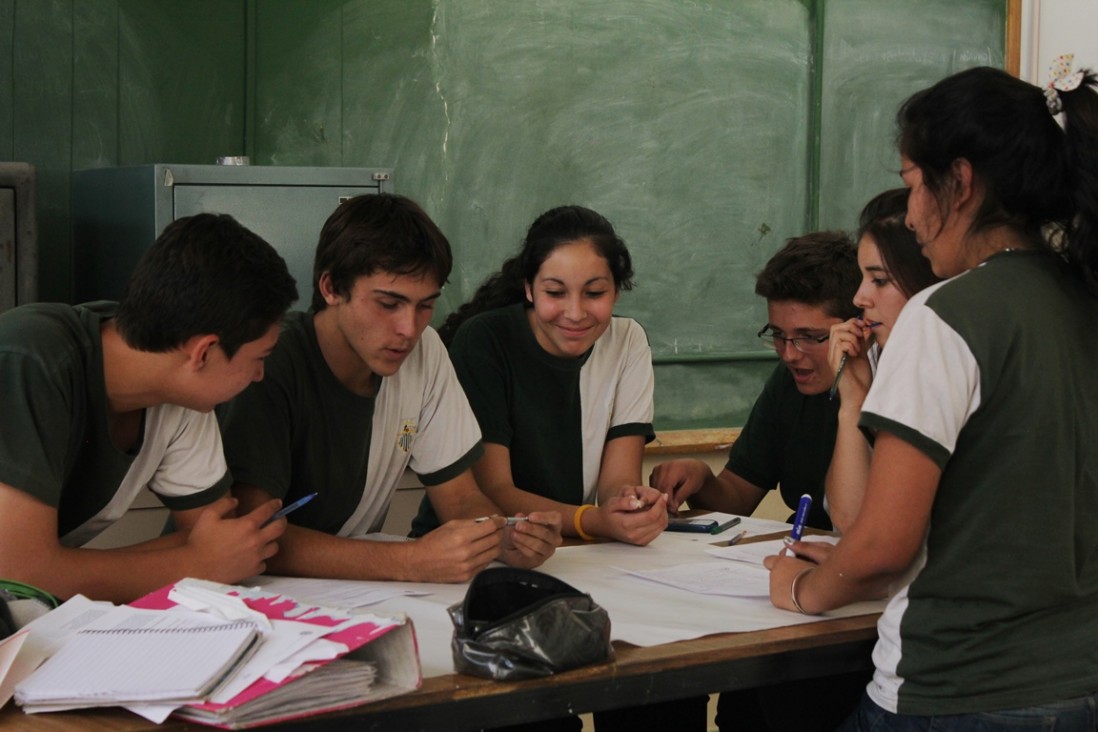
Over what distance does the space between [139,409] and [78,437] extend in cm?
14

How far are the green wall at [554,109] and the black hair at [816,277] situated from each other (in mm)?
1592

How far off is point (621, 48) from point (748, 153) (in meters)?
0.64

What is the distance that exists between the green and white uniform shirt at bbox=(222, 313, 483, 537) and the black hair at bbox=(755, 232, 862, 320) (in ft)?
2.35

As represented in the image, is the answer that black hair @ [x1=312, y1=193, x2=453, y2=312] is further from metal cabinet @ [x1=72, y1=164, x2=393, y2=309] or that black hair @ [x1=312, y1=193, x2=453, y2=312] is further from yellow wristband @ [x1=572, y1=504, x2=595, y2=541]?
metal cabinet @ [x1=72, y1=164, x2=393, y2=309]

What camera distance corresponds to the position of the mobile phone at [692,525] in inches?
102

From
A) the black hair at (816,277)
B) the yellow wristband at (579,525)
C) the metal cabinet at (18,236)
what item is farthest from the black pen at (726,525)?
the metal cabinet at (18,236)

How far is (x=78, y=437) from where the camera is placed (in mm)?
1896

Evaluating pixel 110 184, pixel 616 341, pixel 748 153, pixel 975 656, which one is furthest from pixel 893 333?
pixel 748 153

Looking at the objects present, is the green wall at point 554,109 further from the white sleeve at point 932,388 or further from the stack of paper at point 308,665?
the white sleeve at point 932,388

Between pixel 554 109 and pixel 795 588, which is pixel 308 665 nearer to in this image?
pixel 795 588

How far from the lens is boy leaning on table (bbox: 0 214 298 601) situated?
69.9 inches

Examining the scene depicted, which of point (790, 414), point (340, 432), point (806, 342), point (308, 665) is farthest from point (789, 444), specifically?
point (308, 665)

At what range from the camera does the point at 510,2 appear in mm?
4078

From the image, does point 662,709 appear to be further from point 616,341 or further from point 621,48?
point 621,48
